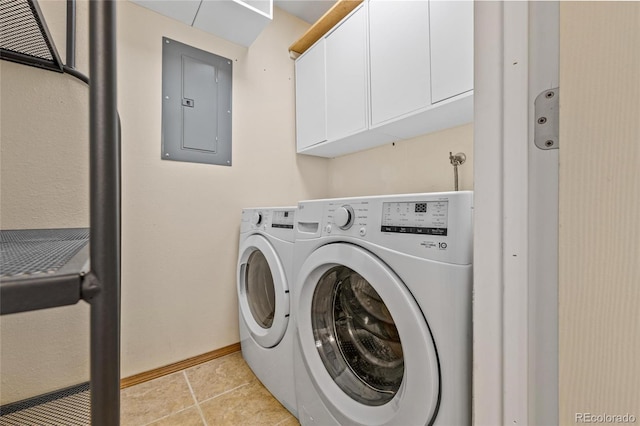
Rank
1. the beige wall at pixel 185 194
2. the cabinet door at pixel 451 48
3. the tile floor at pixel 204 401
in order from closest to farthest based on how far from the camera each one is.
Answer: the cabinet door at pixel 451 48
the tile floor at pixel 204 401
the beige wall at pixel 185 194

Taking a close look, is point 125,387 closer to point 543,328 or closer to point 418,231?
point 418,231

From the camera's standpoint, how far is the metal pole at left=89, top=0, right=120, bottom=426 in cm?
31

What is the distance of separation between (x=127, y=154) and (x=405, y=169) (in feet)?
5.00

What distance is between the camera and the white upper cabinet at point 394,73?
1069 mm

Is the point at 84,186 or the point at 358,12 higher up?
the point at 358,12

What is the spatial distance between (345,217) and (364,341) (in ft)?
1.51

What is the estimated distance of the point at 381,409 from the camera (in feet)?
2.48

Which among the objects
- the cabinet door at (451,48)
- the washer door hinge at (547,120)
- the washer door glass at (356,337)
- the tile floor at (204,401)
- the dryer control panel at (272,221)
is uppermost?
the cabinet door at (451,48)

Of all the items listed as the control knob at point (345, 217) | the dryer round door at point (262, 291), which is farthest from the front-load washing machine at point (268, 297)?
the control knob at point (345, 217)

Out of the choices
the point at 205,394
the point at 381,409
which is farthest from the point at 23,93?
the point at 381,409

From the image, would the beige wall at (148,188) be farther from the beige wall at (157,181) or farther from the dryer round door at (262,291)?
the dryer round door at (262,291)

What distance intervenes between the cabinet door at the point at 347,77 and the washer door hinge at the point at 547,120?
1088 mm

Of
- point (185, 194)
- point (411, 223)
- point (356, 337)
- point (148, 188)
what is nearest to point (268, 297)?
point (356, 337)

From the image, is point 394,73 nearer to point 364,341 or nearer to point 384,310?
point 384,310
